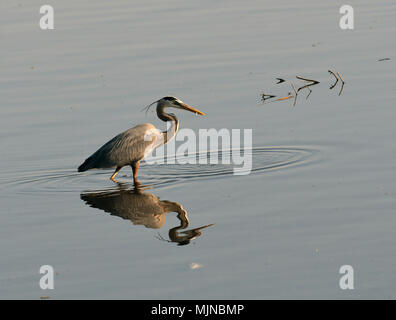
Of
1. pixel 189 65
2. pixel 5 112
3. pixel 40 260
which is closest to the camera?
pixel 40 260

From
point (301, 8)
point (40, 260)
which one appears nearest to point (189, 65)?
point (301, 8)

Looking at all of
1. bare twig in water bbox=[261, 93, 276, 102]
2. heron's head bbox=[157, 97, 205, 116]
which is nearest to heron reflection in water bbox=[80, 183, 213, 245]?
heron's head bbox=[157, 97, 205, 116]

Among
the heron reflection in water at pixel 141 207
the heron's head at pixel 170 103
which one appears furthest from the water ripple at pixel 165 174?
the heron's head at pixel 170 103

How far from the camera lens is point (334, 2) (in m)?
24.4

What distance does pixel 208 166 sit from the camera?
1269 cm

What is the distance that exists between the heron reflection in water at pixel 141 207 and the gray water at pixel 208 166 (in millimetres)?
36

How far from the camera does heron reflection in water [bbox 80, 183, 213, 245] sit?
386 inches

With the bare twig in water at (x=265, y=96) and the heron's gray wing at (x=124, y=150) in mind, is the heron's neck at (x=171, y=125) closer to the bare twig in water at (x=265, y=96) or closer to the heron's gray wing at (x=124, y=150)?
the heron's gray wing at (x=124, y=150)

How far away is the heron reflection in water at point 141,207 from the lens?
9.81 m

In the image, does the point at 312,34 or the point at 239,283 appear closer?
the point at 239,283

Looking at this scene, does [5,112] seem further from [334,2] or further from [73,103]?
[334,2]

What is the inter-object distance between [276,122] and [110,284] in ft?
22.0

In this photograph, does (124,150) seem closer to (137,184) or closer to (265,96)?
(137,184)

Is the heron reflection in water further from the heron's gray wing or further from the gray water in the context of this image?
the heron's gray wing
